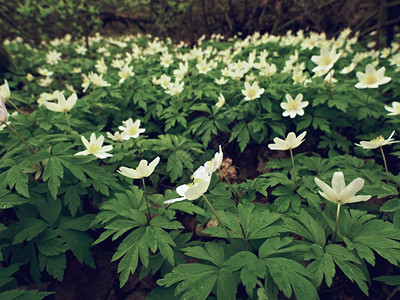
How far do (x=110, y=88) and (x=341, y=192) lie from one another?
3346 millimetres

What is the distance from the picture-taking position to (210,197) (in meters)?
1.96

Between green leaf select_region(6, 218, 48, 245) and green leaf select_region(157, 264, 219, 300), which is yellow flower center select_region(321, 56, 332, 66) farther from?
green leaf select_region(6, 218, 48, 245)

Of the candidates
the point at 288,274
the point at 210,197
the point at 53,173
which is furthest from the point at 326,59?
the point at 53,173

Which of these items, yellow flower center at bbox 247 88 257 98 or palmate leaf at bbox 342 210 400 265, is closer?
palmate leaf at bbox 342 210 400 265

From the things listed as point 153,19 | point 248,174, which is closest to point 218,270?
point 248,174

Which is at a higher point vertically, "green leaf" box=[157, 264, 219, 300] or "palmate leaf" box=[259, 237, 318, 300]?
"palmate leaf" box=[259, 237, 318, 300]

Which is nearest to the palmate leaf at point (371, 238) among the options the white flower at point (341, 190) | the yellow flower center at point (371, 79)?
the white flower at point (341, 190)

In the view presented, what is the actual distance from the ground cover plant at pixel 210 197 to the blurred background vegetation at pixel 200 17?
488 centimetres

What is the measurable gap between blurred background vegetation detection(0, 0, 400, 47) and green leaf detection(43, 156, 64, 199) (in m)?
6.51

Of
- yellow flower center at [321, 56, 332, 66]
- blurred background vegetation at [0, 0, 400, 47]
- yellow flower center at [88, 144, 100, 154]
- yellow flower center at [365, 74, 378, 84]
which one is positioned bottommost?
yellow flower center at [88, 144, 100, 154]

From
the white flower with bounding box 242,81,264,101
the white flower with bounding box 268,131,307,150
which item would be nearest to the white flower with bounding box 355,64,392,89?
the white flower with bounding box 242,81,264,101

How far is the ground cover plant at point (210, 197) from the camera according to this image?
4.17 feet

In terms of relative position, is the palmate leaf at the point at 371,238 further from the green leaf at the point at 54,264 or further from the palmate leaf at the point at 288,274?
the green leaf at the point at 54,264

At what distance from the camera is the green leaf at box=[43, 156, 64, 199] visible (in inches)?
67.6
